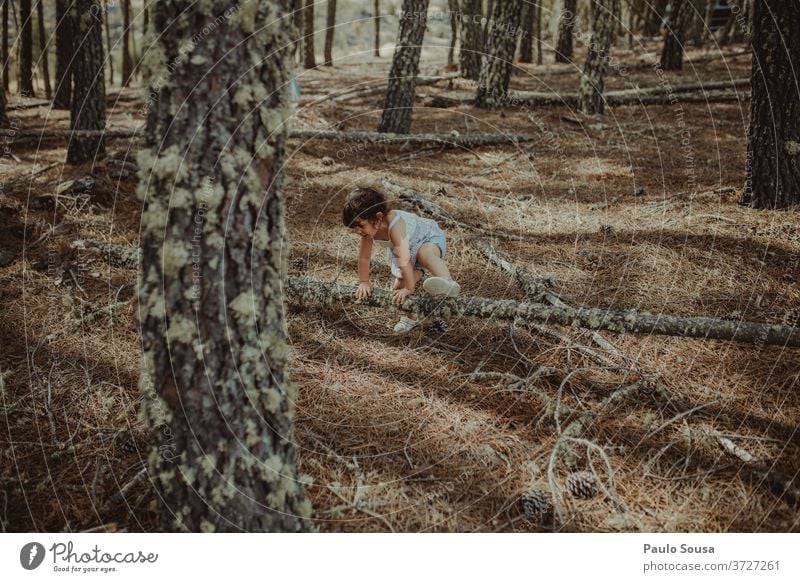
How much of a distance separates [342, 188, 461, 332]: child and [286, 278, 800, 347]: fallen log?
14cm

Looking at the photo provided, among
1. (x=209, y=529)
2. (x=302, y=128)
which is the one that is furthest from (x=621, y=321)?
(x=302, y=128)

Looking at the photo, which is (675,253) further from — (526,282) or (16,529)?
(16,529)

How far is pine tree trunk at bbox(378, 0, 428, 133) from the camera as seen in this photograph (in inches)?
241

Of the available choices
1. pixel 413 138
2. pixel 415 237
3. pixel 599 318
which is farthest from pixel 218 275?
pixel 413 138

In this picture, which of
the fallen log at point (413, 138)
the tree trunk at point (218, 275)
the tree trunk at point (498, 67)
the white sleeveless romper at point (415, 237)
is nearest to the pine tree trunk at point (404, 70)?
the fallen log at point (413, 138)

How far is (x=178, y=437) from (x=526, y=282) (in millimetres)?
2273

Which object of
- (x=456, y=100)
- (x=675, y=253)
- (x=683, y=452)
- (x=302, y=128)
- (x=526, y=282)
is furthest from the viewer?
(x=456, y=100)

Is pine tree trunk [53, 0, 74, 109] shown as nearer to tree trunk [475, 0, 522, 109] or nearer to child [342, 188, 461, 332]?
child [342, 188, 461, 332]

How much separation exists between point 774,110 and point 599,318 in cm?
286

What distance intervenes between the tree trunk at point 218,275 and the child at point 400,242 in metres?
1.20

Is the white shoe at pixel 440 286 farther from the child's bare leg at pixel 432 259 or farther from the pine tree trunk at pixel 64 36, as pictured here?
the pine tree trunk at pixel 64 36

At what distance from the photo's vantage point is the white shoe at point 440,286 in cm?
294

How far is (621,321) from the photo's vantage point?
97.3 inches

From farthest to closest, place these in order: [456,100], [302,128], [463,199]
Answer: [456,100], [302,128], [463,199]
